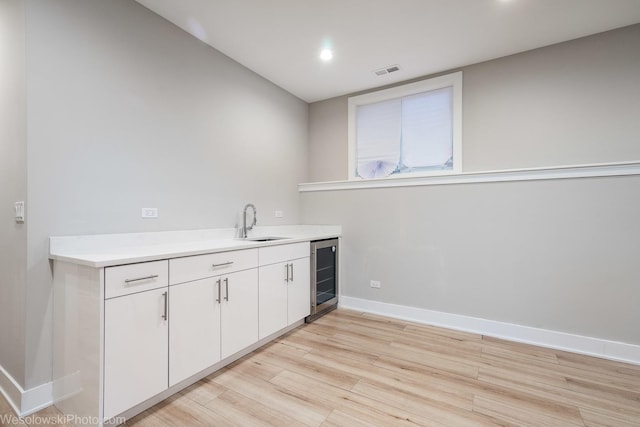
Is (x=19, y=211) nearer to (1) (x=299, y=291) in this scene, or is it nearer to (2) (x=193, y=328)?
(2) (x=193, y=328)

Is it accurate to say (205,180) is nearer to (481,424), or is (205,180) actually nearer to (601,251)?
(481,424)

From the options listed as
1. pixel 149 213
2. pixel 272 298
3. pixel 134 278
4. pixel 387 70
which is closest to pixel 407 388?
pixel 272 298

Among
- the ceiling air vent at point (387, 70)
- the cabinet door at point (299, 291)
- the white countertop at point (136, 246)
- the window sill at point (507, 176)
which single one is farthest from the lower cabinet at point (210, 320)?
the ceiling air vent at point (387, 70)

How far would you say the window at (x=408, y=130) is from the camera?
10.4 ft

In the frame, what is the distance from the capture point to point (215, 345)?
2078 mm

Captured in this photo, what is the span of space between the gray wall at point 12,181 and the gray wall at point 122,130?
0.07 metres

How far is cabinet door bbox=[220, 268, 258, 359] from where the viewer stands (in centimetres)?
215

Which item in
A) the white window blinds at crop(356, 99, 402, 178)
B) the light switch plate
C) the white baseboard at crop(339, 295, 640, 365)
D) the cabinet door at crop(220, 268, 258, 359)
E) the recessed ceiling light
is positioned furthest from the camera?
the white window blinds at crop(356, 99, 402, 178)

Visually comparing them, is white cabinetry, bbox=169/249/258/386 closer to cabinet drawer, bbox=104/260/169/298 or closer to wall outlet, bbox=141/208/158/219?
cabinet drawer, bbox=104/260/169/298

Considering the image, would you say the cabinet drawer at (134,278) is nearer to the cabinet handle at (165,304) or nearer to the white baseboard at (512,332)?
the cabinet handle at (165,304)

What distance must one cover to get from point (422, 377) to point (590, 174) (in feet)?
7.35

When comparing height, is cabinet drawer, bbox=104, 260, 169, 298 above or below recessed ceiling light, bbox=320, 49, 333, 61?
below

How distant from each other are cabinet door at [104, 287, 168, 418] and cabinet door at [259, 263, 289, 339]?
874mm

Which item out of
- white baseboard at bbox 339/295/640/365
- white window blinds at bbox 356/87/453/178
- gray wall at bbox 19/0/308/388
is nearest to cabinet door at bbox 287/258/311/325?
white baseboard at bbox 339/295/640/365
